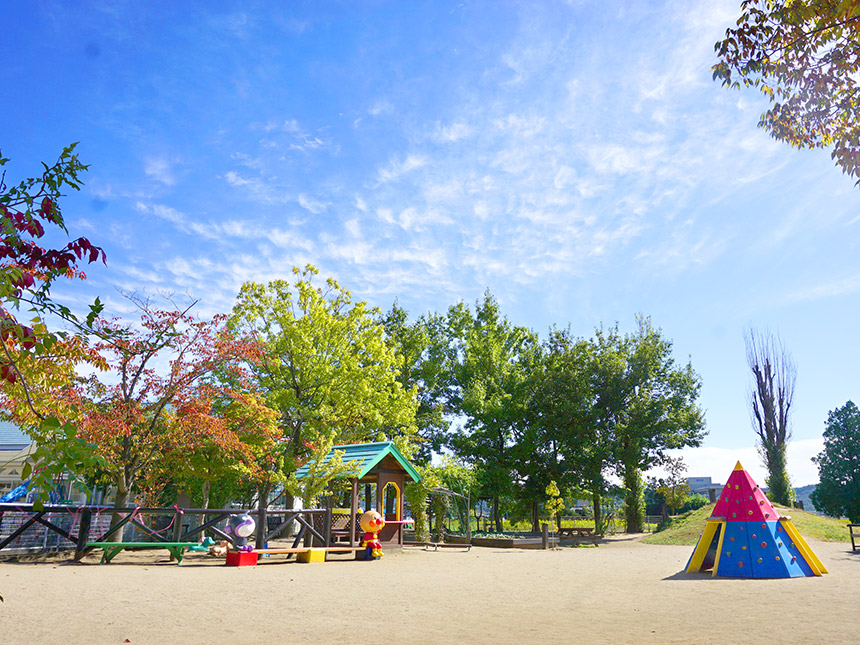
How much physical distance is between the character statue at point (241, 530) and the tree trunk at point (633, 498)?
81.6ft

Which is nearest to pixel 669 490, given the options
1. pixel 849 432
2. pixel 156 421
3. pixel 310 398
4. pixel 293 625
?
pixel 849 432

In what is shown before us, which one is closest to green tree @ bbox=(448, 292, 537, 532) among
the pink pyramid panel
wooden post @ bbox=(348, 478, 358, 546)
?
wooden post @ bbox=(348, 478, 358, 546)

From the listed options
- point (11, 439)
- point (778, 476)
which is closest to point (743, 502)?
point (778, 476)

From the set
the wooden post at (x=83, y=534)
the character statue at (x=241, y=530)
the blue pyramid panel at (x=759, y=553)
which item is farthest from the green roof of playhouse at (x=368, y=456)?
the blue pyramid panel at (x=759, y=553)

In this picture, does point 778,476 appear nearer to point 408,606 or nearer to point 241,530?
point 241,530

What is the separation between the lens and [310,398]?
81.3ft

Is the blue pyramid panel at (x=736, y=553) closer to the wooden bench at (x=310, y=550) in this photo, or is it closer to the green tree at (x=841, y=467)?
the wooden bench at (x=310, y=550)

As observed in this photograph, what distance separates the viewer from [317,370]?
948 inches

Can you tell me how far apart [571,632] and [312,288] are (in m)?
21.5

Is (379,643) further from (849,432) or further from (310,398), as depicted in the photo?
(849,432)

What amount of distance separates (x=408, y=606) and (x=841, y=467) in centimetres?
4229

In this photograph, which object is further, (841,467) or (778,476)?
(841,467)

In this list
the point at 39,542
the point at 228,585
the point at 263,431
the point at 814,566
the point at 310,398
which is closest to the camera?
the point at 228,585

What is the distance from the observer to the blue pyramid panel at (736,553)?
12125 mm
